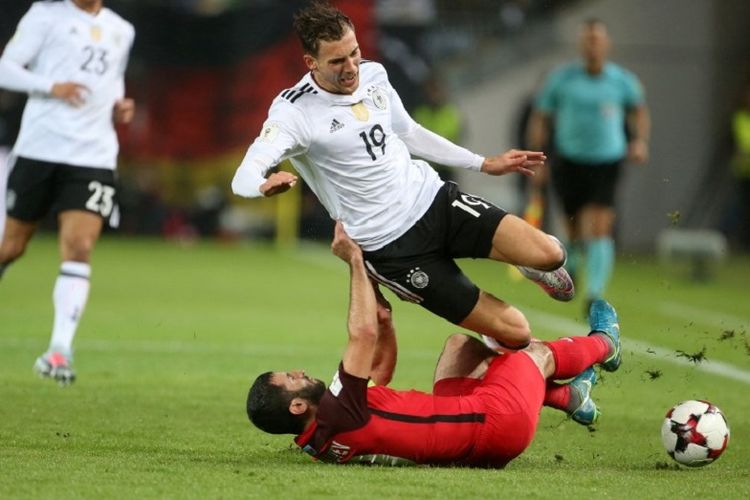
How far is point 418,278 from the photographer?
21.9 feet

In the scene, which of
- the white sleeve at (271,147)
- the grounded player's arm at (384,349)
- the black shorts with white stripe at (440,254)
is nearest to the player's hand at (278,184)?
the white sleeve at (271,147)

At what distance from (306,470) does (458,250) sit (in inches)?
57.5

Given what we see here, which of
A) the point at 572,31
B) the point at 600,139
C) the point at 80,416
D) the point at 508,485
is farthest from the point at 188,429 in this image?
the point at 572,31

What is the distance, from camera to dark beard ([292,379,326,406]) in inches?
235

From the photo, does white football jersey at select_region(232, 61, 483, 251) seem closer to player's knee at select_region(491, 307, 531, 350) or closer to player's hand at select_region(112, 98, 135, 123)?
player's knee at select_region(491, 307, 531, 350)

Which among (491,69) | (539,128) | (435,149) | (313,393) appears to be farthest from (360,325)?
(491,69)

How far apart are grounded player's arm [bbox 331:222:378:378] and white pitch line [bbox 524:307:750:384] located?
2001 millimetres

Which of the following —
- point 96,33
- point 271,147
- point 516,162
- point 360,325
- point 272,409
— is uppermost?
point 96,33

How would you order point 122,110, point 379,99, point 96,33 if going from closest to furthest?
point 379,99 < point 96,33 < point 122,110

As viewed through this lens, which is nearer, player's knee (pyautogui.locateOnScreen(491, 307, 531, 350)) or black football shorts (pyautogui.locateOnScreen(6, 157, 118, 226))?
player's knee (pyautogui.locateOnScreen(491, 307, 531, 350))

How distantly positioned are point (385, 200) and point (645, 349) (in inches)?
156

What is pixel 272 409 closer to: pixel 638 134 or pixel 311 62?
pixel 311 62

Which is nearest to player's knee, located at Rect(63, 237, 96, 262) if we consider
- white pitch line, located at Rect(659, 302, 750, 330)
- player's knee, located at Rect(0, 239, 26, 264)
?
player's knee, located at Rect(0, 239, 26, 264)

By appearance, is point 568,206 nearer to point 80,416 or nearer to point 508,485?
point 80,416
